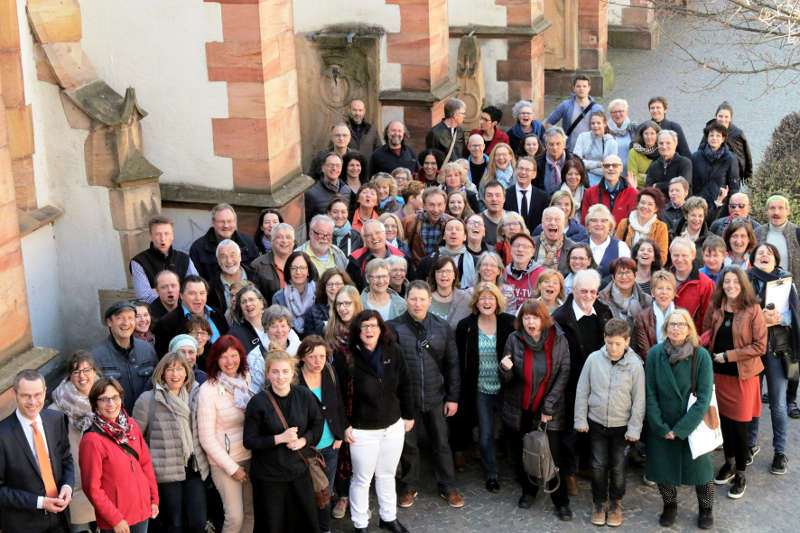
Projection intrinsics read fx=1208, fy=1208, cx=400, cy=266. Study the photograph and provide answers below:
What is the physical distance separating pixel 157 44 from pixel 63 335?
8.75 ft

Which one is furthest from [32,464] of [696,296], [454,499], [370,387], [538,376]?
[696,296]

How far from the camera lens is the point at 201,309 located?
8391 mm

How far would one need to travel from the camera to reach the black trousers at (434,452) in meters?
8.41

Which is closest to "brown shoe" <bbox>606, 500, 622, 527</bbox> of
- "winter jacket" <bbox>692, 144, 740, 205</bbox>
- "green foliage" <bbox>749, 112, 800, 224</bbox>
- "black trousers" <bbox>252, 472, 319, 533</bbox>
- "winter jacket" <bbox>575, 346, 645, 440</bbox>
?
"winter jacket" <bbox>575, 346, 645, 440</bbox>

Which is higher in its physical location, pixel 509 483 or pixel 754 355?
pixel 754 355

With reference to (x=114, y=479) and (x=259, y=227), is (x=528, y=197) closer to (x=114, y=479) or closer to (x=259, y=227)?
(x=259, y=227)

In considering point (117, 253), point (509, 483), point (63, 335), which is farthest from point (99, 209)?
point (509, 483)

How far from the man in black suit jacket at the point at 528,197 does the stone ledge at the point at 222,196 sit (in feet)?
6.50

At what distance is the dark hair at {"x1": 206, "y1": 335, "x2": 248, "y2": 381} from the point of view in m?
7.50

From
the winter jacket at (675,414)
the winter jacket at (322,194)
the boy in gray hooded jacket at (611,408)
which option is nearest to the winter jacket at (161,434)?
the boy in gray hooded jacket at (611,408)

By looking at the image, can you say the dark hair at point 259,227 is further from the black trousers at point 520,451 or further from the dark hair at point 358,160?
the black trousers at point 520,451

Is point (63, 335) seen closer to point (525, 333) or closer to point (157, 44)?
point (157, 44)

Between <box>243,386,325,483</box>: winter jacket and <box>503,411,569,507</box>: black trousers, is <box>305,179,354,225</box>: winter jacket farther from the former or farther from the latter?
<box>243,386,325,483</box>: winter jacket

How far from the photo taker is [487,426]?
8.61 meters
